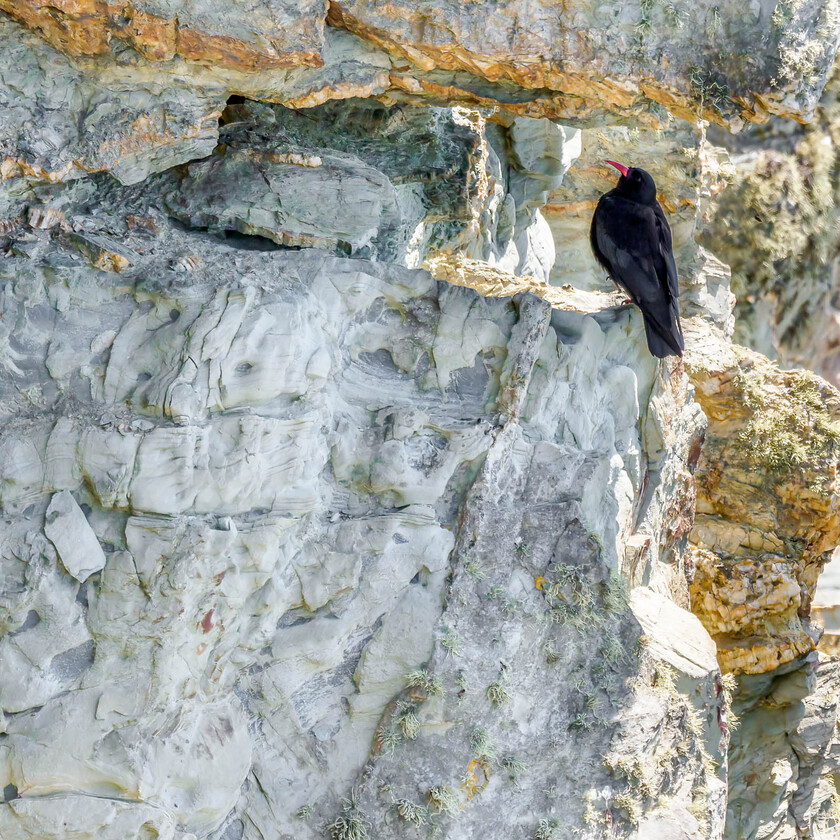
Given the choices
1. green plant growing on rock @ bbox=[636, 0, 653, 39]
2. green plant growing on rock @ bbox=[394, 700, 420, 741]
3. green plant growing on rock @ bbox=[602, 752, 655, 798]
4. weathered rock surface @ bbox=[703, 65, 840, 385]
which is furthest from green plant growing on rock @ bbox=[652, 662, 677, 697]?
weathered rock surface @ bbox=[703, 65, 840, 385]

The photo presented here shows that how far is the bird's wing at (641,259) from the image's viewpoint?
19.5 ft

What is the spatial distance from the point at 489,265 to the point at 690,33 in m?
3.50

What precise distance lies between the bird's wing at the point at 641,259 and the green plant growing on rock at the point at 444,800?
3.13m

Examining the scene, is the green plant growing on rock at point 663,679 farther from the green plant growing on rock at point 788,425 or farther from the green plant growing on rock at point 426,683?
the green plant growing on rock at point 788,425

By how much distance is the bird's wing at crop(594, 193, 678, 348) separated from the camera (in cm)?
595

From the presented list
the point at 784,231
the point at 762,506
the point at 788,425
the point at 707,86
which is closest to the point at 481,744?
the point at 707,86

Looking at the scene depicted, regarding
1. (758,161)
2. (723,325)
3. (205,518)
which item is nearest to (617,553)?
(205,518)

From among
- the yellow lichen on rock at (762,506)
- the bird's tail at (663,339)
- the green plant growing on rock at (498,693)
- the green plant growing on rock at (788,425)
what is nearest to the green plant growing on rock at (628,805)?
the green plant growing on rock at (498,693)

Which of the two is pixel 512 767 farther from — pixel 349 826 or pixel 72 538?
pixel 72 538

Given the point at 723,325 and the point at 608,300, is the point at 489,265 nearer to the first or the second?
the point at 608,300

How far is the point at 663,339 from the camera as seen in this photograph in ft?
20.0

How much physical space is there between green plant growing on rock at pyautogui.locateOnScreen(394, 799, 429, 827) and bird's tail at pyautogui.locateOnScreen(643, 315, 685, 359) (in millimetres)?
3185

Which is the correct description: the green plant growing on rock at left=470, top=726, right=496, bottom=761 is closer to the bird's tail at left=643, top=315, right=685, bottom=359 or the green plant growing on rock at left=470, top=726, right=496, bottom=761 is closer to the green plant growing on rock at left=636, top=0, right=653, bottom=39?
the bird's tail at left=643, top=315, right=685, bottom=359

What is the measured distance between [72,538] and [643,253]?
12.5ft
